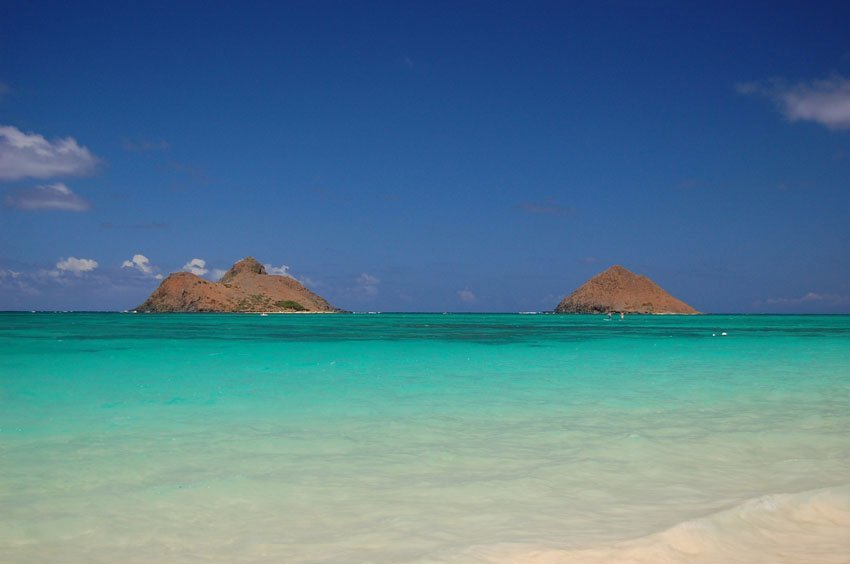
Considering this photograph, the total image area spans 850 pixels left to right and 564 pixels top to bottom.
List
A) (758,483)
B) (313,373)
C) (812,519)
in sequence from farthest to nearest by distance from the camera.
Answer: (313,373) → (758,483) → (812,519)

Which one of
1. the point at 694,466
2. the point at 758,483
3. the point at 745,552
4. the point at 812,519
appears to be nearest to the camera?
the point at 745,552

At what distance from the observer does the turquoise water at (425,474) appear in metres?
4.43

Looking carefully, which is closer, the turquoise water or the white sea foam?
the white sea foam

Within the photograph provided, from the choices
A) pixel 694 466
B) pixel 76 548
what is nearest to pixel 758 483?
pixel 694 466

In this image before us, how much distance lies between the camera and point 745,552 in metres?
4.21

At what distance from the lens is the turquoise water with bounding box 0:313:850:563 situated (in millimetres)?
4426

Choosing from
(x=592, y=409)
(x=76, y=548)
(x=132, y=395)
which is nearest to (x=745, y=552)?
(x=76, y=548)

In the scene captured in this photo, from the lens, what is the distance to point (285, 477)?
20.6 ft

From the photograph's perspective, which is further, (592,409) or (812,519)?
(592,409)

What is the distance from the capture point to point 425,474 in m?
6.35

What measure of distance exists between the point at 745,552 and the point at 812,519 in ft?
3.76

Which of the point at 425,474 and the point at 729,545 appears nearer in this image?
the point at 729,545

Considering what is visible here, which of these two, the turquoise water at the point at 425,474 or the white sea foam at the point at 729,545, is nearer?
the white sea foam at the point at 729,545

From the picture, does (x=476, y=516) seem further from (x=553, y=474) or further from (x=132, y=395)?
(x=132, y=395)
